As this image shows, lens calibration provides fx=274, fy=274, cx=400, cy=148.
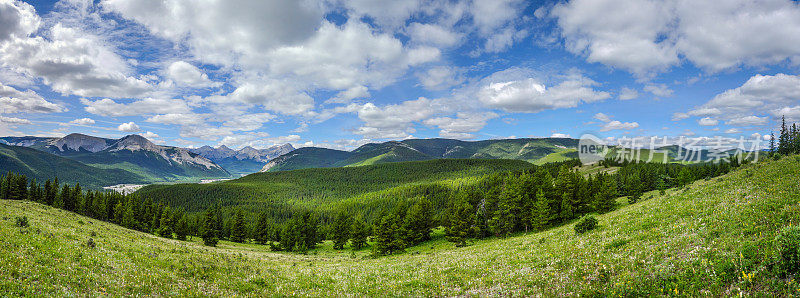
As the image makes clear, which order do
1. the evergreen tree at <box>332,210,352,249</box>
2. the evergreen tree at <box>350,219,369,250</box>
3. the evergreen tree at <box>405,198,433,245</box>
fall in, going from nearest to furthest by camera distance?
the evergreen tree at <box>405,198,433,245</box>, the evergreen tree at <box>350,219,369,250</box>, the evergreen tree at <box>332,210,352,249</box>

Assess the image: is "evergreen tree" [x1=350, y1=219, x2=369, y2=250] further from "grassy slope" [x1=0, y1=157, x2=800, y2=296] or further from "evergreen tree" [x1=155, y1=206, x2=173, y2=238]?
"evergreen tree" [x1=155, y1=206, x2=173, y2=238]

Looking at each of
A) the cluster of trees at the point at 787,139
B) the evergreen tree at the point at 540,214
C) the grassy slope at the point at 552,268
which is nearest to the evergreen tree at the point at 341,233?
the evergreen tree at the point at 540,214

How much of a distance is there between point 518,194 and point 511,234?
8.04 metres

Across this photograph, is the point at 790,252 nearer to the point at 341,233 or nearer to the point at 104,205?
the point at 341,233

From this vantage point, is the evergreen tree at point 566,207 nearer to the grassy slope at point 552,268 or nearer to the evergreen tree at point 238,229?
the grassy slope at point 552,268

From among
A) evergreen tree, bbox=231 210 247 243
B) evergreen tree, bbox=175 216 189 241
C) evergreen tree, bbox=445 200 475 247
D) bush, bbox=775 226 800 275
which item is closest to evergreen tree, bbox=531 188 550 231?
evergreen tree, bbox=445 200 475 247

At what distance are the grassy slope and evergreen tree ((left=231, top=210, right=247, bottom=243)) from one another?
77776 mm

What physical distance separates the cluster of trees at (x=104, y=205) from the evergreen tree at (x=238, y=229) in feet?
38.6

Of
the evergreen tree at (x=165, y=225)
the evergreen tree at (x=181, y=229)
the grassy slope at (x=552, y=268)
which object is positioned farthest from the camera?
the evergreen tree at (x=181, y=229)

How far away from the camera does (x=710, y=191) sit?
914 inches

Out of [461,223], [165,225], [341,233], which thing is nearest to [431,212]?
[461,223]

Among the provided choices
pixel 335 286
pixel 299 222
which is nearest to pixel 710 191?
pixel 335 286

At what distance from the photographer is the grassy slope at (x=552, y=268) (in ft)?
30.2

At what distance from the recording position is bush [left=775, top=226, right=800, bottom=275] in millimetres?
7391
